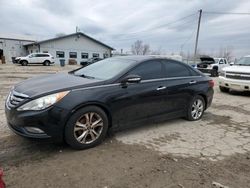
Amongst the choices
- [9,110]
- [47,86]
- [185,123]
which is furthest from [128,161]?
[185,123]

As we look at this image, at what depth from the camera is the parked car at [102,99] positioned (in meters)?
3.38

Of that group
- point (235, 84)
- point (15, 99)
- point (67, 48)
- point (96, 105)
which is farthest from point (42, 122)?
point (67, 48)

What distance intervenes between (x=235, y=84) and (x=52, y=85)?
25.7 ft

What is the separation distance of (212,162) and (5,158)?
Answer: 123 inches

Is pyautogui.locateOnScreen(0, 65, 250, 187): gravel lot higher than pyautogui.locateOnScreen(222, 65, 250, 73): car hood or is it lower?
lower

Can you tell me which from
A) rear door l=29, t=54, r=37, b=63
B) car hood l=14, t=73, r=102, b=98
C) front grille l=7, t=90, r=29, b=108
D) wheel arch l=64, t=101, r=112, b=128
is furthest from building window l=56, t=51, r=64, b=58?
wheel arch l=64, t=101, r=112, b=128

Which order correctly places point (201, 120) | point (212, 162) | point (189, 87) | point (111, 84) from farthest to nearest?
1. point (201, 120)
2. point (189, 87)
3. point (111, 84)
4. point (212, 162)

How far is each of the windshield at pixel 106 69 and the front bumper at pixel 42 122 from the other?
3.78 feet

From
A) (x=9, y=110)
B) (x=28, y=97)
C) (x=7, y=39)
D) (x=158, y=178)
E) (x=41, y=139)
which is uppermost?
(x=7, y=39)

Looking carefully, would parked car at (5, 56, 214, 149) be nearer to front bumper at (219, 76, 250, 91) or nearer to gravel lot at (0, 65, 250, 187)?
gravel lot at (0, 65, 250, 187)

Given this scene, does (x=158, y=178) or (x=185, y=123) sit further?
(x=185, y=123)

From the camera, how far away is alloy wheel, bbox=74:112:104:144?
365 cm

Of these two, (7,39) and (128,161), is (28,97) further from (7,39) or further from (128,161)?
(7,39)

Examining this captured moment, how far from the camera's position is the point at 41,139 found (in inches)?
133
